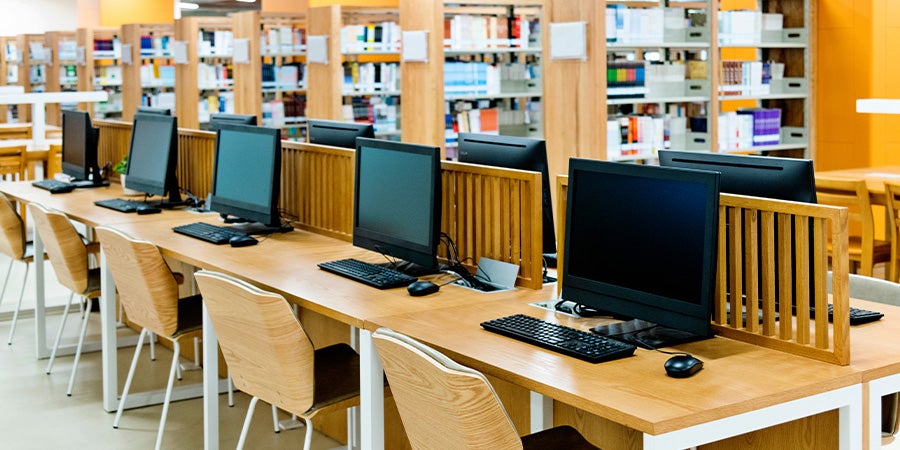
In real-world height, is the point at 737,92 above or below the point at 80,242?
above

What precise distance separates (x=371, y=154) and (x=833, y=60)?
5524mm

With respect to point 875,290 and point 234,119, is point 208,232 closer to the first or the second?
point 234,119

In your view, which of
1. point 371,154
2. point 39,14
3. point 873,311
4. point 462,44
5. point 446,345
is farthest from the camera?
point 39,14

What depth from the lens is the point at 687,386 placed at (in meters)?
2.35

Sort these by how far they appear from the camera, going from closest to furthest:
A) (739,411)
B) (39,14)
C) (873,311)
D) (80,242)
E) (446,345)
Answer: (739,411) → (446,345) → (873,311) → (80,242) → (39,14)

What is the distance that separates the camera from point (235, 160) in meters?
4.76

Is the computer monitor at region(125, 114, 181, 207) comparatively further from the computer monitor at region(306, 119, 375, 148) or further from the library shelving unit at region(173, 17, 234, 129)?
the library shelving unit at region(173, 17, 234, 129)

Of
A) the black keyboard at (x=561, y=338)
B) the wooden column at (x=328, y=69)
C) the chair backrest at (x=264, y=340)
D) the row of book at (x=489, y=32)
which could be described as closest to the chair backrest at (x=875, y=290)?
the black keyboard at (x=561, y=338)

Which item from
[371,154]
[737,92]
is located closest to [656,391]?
[371,154]

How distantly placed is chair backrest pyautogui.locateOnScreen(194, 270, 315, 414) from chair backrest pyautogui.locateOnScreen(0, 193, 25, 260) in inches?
103

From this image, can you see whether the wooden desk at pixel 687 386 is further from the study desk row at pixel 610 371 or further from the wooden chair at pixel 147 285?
the wooden chair at pixel 147 285

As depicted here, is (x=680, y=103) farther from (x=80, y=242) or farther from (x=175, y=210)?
(x=80, y=242)

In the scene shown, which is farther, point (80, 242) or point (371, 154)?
point (80, 242)

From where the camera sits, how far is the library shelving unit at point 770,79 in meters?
7.81
